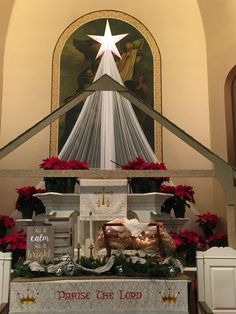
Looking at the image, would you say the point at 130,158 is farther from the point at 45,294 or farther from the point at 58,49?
the point at 45,294

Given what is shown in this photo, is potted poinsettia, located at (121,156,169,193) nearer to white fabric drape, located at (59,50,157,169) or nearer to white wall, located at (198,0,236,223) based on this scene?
white fabric drape, located at (59,50,157,169)

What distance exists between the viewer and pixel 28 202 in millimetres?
5930

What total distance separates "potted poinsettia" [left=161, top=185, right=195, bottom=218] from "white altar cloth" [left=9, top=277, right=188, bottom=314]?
6.90ft

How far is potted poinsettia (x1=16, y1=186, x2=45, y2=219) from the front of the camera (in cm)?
585

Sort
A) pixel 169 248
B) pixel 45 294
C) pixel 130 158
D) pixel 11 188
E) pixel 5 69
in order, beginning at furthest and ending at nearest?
pixel 5 69 → pixel 11 188 → pixel 130 158 → pixel 169 248 → pixel 45 294

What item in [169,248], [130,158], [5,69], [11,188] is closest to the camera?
[169,248]

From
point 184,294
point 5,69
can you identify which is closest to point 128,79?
point 5,69

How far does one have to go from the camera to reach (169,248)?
4043 millimetres

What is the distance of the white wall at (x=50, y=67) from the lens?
6973 mm

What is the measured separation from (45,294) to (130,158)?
2.85 m

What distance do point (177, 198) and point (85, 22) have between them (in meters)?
3.40

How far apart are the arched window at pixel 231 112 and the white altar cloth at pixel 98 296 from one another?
3.07 m

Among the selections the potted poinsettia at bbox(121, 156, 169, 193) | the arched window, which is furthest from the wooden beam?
the arched window

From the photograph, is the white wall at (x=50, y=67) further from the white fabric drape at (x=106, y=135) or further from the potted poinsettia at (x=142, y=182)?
the potted poinsettia at (x=142, y=182)
